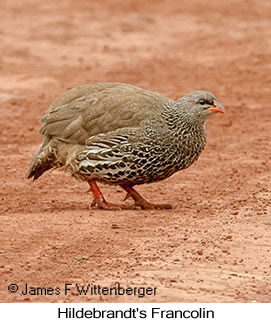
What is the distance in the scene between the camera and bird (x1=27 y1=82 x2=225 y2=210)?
32.8 ft

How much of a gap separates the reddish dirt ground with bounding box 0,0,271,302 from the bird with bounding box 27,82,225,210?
0.41m

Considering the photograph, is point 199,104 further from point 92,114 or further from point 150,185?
point 150,185

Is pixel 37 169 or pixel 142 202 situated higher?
pixel 37 169

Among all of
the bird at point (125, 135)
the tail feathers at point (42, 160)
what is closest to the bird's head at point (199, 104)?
the bird at point (125, 135)

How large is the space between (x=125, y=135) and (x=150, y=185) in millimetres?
1852

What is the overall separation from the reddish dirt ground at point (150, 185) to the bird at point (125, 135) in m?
0.41

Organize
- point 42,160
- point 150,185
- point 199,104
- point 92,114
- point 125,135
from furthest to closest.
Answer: point 150,185, point 42,160, point 199,104, point 92,114, point 125,135

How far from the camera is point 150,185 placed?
462 inches

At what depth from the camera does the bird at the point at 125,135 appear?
10.0 m

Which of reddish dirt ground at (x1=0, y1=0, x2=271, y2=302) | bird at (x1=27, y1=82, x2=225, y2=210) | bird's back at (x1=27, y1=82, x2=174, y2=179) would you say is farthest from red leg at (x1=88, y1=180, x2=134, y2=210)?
bird's back at (x1=27, y1=82, x2=174, y2=179)

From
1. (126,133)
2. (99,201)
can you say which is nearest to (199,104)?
Result: (126,133)

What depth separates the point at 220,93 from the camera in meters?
16.4

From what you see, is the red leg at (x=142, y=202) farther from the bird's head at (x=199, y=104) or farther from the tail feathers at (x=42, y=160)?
the bird's head at (x=199, y=104)

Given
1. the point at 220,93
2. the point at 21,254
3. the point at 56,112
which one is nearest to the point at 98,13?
the point at 220,93
